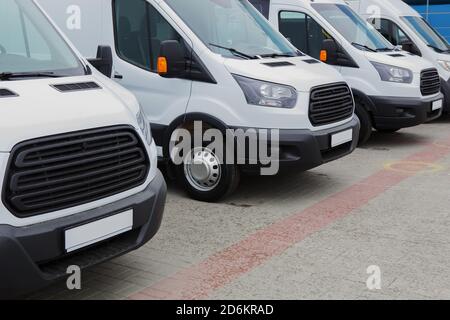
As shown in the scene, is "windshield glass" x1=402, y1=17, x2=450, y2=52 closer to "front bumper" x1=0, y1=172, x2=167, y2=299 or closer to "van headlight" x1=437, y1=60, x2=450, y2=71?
"van headlight" x1=437, y1=60, x2=450, y2=71

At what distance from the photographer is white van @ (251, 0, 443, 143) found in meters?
8.78

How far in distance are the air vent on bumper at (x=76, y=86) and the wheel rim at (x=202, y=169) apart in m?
2.15

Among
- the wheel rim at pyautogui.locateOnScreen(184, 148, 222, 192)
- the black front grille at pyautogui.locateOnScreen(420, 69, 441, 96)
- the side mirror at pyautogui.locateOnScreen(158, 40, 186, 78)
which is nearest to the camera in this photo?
the side mirror at pyautogui.locateOnScreen(158, 40, 186, 78)

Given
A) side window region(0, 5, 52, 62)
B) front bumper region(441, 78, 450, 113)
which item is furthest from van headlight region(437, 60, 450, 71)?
side window region(0, 5, 52, 62)

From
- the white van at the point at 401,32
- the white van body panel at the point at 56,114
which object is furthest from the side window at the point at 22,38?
the white van at the point at 401,32

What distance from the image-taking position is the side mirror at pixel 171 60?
19.1ft

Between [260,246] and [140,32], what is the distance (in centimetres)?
271

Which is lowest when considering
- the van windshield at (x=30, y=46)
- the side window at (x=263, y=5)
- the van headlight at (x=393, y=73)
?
the van headlight at (x=393, y=73)

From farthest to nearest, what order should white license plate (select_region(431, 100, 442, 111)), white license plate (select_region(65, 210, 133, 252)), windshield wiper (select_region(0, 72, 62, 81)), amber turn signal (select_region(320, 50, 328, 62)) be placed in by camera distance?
white license plate (select_region(431, 100, 442, 111)), amber turn signal (select_region(320, 50, 328, 62)), windshield wiper (select_region(0, 72, 62, 81)), white license plate (select_region(65, 210, 133, 252))

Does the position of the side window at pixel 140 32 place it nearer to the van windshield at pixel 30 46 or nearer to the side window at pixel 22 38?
the van windshield at pixel 30 46

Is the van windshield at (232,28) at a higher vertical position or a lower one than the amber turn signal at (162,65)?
higher

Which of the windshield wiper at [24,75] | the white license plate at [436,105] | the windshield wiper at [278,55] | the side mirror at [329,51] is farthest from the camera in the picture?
the white license plate at [436,105]

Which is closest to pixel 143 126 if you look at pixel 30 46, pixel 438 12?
pixel 30 46

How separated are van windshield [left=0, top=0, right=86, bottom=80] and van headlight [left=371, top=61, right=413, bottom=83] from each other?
5401 millimetres
